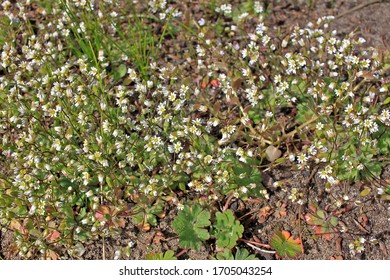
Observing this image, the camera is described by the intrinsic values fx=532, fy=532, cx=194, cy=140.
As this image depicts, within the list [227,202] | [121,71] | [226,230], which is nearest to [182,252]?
[226,230]

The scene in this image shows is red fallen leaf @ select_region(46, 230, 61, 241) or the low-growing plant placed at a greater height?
the low-growing plant

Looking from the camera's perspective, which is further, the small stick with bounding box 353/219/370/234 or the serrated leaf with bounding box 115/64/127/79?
the serrated leaf with bounding box 115/64/127/79

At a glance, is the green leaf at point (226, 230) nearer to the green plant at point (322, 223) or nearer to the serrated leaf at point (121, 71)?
the green plant at point (322, 223)

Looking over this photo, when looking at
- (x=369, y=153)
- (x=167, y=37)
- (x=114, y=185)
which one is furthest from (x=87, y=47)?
(x=369, y=153)

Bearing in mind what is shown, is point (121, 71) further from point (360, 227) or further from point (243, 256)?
point (360, 227)

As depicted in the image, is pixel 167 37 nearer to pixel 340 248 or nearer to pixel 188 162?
pixel 188 162

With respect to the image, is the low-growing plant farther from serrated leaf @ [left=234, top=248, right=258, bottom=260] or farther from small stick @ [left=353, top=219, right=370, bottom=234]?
small stick @ [left=353, top=219, right=370, bottom=234]

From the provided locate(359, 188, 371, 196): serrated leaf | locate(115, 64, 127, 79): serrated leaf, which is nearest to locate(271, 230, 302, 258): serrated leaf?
locate(359, 188, 371, 196): serrated leaf
